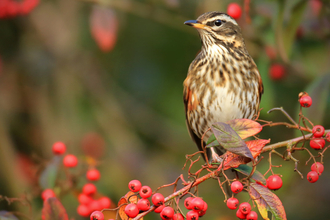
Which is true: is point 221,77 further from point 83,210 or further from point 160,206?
point 160,206

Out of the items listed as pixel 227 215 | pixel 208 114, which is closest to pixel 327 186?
pixel 227 215

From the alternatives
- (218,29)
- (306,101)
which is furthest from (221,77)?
(306,101)

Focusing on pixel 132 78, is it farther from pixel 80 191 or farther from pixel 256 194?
pixel 256 194

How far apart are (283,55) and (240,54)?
1.59 feet

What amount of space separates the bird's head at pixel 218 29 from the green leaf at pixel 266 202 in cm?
145

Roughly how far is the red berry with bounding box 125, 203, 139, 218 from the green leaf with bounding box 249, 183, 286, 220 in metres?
0.44

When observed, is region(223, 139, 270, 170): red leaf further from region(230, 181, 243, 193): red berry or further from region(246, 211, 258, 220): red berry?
region(246, 211, 258, 220): red berry

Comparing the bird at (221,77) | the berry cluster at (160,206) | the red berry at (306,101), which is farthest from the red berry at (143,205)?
the bird at (221,77)

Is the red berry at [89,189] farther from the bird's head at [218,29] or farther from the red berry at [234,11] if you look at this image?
the red berry at [234,11]

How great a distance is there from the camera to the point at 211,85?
2.79 metres

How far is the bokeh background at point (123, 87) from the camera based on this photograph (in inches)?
117

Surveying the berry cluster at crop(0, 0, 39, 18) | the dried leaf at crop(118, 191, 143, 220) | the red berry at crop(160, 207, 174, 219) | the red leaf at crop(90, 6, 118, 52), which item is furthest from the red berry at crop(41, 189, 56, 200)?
the berry cluster at crop(0, 0, 39, 18)

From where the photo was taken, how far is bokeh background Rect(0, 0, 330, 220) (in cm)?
297

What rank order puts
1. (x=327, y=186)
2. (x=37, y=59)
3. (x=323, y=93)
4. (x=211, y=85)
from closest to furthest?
(x=323, y=93), (x=211, y=85), (x=37, y=59), (x=327, y=186)
